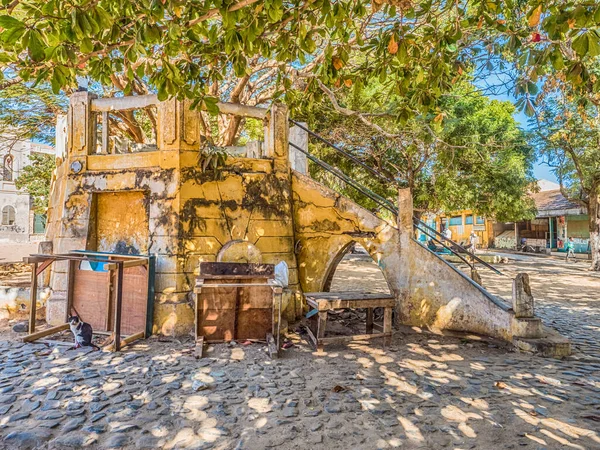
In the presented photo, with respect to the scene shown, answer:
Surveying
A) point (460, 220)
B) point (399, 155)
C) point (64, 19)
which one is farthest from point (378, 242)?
point (460, 220)

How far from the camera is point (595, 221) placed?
17.4 meters

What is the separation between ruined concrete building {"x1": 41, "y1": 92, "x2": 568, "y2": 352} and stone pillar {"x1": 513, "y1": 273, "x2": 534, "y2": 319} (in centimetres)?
41

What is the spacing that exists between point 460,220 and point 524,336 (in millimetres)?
38387

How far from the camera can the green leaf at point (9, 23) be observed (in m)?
2.62

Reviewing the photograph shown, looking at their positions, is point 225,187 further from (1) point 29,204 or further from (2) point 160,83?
(1) point 29,204

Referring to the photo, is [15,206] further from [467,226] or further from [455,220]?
[455,220]

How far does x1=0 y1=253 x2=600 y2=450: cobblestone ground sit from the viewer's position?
12.0 ft

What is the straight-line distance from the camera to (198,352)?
5.97 metres

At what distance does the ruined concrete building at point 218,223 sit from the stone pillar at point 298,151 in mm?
1559

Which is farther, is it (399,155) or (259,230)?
(399,155)

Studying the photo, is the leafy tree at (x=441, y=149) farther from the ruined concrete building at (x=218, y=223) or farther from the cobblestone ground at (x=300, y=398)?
the cobblestone ground at (x=300, y=398)

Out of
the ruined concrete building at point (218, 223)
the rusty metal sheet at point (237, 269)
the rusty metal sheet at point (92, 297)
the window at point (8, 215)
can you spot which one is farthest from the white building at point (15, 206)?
the rusty metal sheet at point (237, 269)

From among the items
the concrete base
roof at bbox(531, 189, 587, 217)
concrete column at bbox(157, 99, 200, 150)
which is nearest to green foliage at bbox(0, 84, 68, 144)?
concrete column at bbox(157, 99, 200, 150)

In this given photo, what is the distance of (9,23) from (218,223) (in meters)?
5.04
